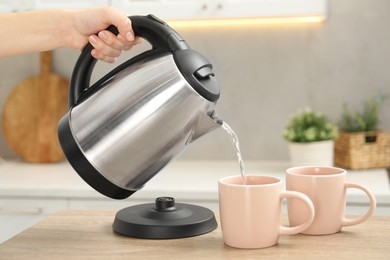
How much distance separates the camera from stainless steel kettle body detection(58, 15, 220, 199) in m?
1.12

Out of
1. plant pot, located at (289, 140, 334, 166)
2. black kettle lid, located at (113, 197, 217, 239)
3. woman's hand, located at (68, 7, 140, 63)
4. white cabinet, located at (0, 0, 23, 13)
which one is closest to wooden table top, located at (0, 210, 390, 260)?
black kettle lid, located at (113, 197, 217, 239)

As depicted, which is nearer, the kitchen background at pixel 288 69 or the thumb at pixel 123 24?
the thumb at pixel 123 24

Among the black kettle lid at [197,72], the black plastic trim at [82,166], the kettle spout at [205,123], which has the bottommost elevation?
the black plastic trim at [82,166]

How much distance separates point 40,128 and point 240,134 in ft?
2.81

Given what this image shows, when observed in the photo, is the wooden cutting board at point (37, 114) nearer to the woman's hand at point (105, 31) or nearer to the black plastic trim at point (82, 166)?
the woman's hand at point (105, 31)

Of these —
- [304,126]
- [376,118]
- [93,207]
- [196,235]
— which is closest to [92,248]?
[196,235]

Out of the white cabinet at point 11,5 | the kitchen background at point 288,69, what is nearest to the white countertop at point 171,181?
the kitchen background at point 288,69

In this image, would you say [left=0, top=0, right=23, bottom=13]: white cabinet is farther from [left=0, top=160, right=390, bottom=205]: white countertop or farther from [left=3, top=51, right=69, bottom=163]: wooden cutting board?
[left=0, top=160, right=390, bottom=205]: white countertop

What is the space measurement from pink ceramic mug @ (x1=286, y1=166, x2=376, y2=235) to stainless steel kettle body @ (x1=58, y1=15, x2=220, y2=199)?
0.64 feet

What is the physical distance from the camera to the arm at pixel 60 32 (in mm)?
1248

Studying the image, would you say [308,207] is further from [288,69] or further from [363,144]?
[288,69]

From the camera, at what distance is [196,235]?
120 cm

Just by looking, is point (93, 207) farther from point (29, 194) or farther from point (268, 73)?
point (268, 73)

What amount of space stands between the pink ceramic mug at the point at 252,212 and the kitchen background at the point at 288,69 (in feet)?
5.59
